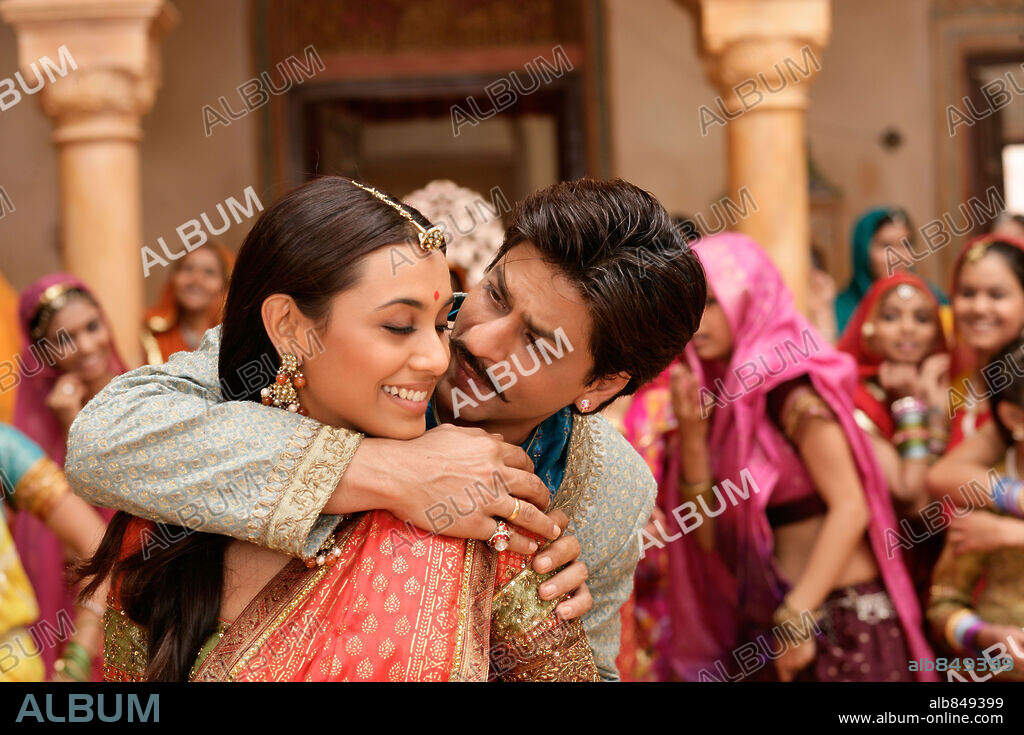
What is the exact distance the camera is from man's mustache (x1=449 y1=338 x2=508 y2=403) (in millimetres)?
1407

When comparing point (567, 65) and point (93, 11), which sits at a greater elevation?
point (93, 11)

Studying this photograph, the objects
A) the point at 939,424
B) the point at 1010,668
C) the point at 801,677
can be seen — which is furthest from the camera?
the point at 939,424

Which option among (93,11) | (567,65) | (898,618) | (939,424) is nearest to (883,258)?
(939,424)

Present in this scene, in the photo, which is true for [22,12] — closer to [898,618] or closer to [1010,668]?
[898,618]

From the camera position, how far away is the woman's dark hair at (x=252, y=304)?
129cm

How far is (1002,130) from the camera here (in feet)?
20.2

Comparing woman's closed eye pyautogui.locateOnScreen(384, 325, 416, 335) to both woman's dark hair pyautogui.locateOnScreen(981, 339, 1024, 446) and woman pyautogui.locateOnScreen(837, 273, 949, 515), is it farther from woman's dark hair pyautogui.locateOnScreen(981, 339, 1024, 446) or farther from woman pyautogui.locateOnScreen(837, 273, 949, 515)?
woman pyautogui.locateOnScreen(837, 273, 949, 515)

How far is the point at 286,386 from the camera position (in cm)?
136

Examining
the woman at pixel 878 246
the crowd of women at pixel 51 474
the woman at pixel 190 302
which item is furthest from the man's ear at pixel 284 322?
the woman at pixel 878 246

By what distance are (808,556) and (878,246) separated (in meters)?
2.01

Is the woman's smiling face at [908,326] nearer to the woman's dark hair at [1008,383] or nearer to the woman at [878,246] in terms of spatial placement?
the woman's dark hair at [1008,383]

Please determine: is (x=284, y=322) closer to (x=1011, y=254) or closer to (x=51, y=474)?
(x=51, y=474)

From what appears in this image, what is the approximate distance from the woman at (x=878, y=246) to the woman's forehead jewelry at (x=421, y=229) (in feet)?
11.4
